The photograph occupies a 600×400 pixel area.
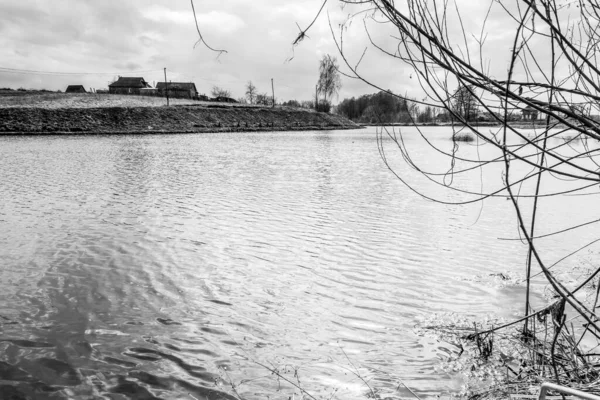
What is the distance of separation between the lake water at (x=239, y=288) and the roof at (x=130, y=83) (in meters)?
112

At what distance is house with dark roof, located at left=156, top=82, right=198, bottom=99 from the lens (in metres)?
114

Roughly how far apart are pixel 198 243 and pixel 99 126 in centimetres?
4895

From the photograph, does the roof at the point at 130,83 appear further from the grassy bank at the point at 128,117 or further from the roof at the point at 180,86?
the grassy bank at the point at 128,117

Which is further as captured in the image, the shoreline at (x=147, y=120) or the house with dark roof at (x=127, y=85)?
the house with dark roof at (x=127, y=85)

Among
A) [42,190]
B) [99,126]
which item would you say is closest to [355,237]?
[42,190]

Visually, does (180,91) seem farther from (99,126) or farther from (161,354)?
(161,354)

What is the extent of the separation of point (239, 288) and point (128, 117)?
55.9 metres

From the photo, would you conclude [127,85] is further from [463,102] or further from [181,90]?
[463,102]

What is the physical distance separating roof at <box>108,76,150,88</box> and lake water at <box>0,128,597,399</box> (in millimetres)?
111931

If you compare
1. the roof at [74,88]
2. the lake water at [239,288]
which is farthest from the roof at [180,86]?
the lake water at [239,288]

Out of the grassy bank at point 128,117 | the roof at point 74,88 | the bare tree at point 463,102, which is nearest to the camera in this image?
the bare tree at point 463,102

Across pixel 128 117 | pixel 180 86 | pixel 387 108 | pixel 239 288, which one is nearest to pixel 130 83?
pixel 180 86

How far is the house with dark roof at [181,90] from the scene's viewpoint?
114000 millimetres

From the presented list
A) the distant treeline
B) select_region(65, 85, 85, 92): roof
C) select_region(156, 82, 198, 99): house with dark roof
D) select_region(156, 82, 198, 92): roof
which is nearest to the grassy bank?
select_region(156, 82, 198, 99): house with dark roof
